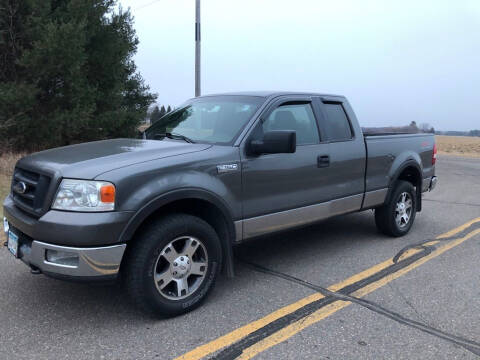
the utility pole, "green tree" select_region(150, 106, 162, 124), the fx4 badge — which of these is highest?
the utility pole

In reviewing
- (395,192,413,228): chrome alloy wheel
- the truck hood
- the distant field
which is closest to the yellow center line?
(395,192,413,228): chrome alloy wheel

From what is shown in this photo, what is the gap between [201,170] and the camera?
3.50 m

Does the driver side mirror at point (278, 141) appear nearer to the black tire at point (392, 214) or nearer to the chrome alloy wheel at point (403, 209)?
the black tire at point (392, 214)

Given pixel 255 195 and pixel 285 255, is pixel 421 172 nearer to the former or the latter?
pixel 285 255

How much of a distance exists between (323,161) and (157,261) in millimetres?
2126

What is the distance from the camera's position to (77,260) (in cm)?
296

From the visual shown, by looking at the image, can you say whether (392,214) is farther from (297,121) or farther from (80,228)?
(80,228)

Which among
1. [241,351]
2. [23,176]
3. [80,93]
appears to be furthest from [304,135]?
[80,93]

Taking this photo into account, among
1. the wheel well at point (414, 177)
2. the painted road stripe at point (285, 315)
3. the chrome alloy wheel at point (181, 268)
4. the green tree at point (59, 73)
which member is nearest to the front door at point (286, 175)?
the chrome alloy wheel at point (181, 268)

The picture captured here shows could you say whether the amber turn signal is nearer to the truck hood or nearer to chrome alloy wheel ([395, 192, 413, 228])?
the truck hood

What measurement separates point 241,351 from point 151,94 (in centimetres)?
1133

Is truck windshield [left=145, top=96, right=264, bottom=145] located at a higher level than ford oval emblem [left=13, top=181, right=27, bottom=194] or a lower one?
higher

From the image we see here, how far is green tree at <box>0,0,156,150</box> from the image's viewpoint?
9.16 metres

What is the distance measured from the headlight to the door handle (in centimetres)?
228
